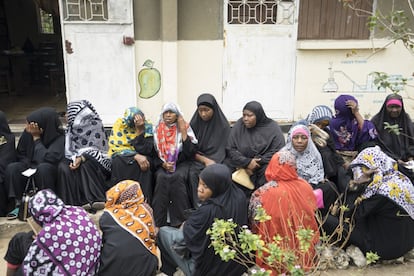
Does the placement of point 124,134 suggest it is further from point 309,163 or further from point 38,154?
point 309,163

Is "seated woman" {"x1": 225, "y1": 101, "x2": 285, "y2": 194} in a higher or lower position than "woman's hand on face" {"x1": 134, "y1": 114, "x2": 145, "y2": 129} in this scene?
lower

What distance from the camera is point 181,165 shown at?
13.0 ft

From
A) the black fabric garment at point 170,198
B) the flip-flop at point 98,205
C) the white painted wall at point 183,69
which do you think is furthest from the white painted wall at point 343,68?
the flip-flop at point 98,205

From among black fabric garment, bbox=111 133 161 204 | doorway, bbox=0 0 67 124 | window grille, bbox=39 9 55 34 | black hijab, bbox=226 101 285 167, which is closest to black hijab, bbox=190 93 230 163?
black hijab, bbox=226 101 285 167

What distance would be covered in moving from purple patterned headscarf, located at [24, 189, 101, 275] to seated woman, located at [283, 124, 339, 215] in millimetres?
1960

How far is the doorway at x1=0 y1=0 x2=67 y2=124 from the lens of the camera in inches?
331

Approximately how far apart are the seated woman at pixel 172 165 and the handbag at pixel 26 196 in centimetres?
111

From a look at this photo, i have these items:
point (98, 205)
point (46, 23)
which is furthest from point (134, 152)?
point (46, 23)

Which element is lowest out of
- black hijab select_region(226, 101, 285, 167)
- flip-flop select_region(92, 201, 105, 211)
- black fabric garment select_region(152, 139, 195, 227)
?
flip-flop select_region(92, 201, 105, 211)

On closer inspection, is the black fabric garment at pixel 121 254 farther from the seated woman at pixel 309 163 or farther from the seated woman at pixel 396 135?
the seated woman at pixel 396 135

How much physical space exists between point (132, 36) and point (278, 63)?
2.16m

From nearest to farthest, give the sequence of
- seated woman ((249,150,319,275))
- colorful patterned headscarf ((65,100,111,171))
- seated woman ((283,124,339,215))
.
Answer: seated woman ((249,150,319,275))
seated woman ((283,124,339,215))
colorful patterned headscarf ((65,100,111,171))

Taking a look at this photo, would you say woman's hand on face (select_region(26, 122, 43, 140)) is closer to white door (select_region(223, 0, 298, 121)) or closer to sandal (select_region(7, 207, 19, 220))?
sandal (select_region(7, 207, 19, 220))

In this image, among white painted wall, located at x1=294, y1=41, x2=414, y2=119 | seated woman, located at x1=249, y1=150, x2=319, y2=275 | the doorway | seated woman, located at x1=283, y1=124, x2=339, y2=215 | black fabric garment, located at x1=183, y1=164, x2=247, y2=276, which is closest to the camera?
black fabric garment, located at x1=183, y1=164, x2=247, y2=276
